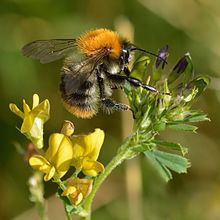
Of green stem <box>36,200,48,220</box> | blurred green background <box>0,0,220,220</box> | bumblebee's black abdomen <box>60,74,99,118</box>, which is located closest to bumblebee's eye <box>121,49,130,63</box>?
bumblebee's black abdomen <box>60,74,99,118</box>

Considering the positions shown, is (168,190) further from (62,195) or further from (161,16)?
(62,195)

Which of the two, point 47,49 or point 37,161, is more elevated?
point 47,49

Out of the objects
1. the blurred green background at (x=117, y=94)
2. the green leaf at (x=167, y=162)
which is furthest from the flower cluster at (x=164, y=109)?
the blurred green background at (x=117, y=94)

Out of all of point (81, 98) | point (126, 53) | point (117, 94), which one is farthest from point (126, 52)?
point (117, 94)

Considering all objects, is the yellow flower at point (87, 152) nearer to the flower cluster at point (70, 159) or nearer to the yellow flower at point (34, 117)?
the flower cluster at point (70, 159)

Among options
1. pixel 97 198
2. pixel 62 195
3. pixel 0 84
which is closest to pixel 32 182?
pixel 62 195

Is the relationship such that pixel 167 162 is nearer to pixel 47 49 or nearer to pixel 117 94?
pixel 47 49

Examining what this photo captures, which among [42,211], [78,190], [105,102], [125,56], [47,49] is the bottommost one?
[42,211]
